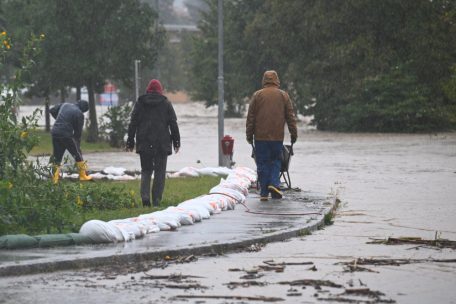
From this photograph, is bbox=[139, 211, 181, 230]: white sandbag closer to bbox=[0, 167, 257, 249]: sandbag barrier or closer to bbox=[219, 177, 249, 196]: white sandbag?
bbox=[0, 167, 257, 249]: sandbag barrier

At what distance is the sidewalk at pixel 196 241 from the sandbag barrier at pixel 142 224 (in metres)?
0.11

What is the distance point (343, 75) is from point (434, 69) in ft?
13.8

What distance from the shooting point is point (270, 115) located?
18.4 meters

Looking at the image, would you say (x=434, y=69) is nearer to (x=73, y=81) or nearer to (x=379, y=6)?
(x=379, y=6)

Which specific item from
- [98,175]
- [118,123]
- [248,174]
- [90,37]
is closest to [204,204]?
[248,174]

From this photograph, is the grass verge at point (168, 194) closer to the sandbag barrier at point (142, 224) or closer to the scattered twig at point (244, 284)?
the sandbag barrier at point (142, 224)

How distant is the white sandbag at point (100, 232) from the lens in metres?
12.6

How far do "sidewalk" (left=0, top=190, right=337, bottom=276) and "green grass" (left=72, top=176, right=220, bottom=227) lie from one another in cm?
104

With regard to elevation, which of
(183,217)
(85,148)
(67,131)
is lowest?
(85,148)

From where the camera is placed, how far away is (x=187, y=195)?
1892 centimetres

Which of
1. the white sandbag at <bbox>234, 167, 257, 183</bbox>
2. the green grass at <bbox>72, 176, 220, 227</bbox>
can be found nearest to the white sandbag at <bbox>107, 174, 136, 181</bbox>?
the green grass at <bbox>72, 176, 220, 227</bbox>

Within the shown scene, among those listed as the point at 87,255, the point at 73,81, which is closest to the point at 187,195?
the point at 87,255

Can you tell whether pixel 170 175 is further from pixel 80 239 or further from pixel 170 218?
pixel 80 239

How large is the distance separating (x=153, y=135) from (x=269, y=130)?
6.44 ft
